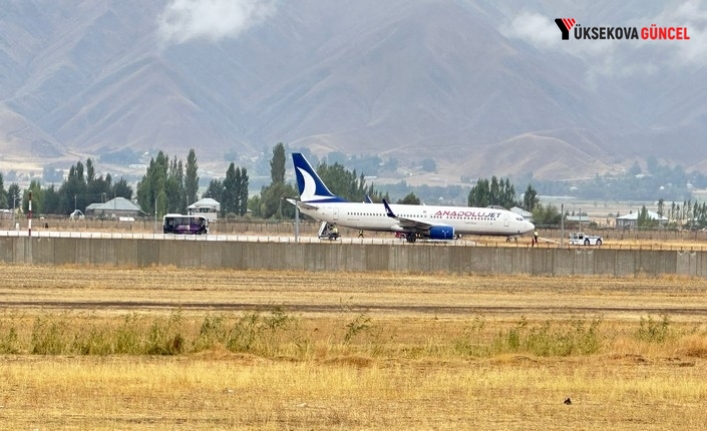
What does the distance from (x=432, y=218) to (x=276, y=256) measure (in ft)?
141

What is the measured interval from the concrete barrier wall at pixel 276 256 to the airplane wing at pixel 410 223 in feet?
132

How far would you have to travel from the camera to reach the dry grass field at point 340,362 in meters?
24.6

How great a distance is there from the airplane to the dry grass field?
183 ft

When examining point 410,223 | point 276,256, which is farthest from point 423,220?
point 276,256

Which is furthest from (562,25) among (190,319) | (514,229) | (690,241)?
(190,319)

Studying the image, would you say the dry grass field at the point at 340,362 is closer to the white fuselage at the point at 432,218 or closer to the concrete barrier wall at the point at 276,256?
the concrete barrier wall at the point at 276,256

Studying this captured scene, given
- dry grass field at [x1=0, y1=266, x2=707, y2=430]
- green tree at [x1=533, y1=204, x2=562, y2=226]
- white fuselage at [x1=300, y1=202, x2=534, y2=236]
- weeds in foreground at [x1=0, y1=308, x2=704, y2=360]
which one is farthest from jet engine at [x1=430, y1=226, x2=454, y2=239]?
green tree at [x1=533, y1=204, x2=562, y2=226]

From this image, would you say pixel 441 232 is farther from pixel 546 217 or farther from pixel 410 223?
pixel 546 217

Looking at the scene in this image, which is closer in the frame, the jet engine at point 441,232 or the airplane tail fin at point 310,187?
the jet engine at point 441,232

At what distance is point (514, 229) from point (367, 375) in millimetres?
83888

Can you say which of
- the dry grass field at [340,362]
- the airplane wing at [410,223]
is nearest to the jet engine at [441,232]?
the airplane wing at [410,223]

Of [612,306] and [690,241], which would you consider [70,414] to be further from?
[690,241]

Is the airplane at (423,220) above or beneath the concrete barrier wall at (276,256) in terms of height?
above

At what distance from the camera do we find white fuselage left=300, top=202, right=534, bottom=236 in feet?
365
